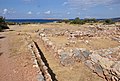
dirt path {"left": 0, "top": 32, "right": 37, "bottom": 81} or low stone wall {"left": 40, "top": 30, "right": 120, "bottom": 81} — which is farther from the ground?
low stone wall {"left": 40, "top": 30, "right": 120, "bottom": 81}

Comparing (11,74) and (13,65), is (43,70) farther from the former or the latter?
(13,65)

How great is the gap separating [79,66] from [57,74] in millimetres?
2004

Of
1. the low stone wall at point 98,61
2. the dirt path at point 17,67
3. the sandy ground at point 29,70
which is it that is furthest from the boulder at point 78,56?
the dirt path at point 17,67

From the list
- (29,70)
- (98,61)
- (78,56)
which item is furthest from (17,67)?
(98,61)

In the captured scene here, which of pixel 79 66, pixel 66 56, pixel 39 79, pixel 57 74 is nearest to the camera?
pixel 39 79

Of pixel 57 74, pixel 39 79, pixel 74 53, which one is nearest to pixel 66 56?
pixel 74 53

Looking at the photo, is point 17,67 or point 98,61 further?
point 17,67

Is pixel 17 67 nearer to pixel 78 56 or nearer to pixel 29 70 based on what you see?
pixel 29 70

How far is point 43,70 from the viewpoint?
1352cm

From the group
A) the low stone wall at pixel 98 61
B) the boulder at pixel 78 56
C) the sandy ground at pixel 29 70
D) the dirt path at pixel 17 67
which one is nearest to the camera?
the low stone wall at pixel 98 61

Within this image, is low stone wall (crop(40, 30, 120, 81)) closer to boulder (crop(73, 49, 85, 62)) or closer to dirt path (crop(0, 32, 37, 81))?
boulder (crop(73, 49, 85, 62))

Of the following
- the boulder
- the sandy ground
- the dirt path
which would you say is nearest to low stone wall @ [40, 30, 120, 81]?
the boulder

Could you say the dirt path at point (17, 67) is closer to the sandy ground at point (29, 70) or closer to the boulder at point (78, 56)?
the sandy ground at point (29, 70)

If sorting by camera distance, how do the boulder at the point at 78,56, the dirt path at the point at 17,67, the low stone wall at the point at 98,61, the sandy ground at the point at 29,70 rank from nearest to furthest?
the low stone wall at the point at 98,61 < the dirt path at the point at 17,67 < the sandy ground at the point at 29,70 < the boulder at the point at 78,56
